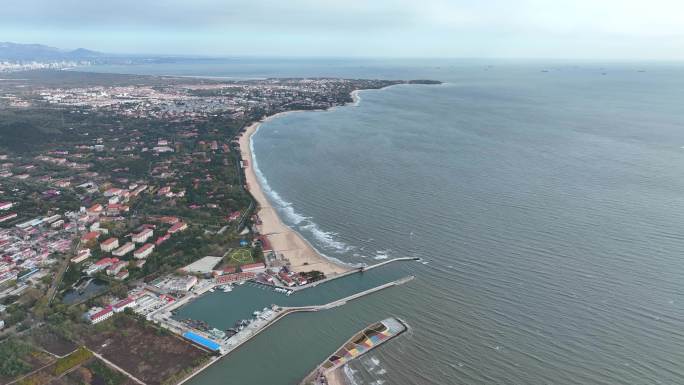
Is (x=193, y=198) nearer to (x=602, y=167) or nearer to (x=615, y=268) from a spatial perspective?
(x=615, y=268)

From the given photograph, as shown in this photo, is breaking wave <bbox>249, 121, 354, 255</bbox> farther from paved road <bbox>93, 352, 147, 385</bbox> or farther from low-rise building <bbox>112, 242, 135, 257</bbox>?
paved road <bbox>93, 352, 147, 385</bbox>

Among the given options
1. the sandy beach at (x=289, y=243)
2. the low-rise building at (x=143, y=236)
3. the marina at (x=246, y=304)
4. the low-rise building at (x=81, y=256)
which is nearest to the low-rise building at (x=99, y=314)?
the marina at (x=246, y=304)

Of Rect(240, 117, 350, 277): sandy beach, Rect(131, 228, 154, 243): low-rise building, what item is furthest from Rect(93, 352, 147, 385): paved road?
Rect(131, 228, 154, 243): low-rise building

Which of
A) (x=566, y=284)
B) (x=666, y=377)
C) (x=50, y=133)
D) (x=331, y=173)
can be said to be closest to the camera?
(x=666, y=377)

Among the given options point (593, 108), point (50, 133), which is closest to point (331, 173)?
point (50, 133)

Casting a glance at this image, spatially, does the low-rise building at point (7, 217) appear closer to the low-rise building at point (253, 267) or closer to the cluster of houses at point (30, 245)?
the cluster of houses at point (30, 245)

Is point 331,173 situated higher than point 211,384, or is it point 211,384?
point 331,173
